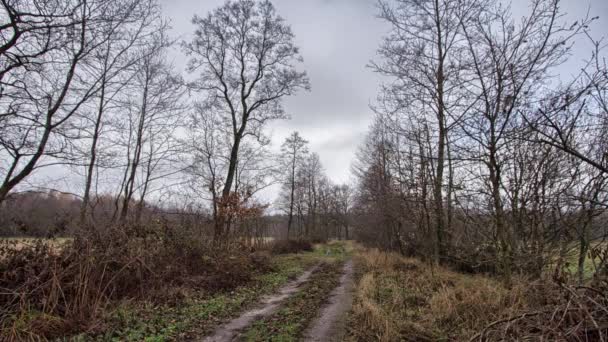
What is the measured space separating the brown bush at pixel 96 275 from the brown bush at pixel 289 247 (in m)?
10.6

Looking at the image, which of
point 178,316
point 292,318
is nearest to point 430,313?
point 292,318

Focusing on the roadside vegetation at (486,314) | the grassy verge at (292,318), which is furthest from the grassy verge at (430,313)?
the grassy verge at (292,318)

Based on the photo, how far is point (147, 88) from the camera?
16531 mm

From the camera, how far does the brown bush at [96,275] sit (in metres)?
5.23

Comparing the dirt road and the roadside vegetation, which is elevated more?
the roadside vegetation

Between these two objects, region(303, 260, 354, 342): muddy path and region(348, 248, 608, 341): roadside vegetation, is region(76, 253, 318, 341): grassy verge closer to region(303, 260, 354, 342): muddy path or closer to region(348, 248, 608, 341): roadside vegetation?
region(303, 260, 354, 342): muddy path

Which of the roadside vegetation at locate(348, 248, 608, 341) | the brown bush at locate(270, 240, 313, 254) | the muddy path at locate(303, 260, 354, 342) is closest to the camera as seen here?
the roadside vegetation at locate(348, 248, 608, 341)

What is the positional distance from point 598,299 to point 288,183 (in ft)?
104

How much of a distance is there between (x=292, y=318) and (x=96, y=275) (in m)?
4.11

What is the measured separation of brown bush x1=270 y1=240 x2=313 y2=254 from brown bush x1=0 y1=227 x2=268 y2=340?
10569 millimetres

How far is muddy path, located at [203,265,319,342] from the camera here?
521cm

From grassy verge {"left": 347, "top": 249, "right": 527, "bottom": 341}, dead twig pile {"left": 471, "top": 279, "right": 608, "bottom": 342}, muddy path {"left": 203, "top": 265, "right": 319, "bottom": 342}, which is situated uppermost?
dead twig pile {"left": 471, "top": 279, "right": 608, "bottom": 342}

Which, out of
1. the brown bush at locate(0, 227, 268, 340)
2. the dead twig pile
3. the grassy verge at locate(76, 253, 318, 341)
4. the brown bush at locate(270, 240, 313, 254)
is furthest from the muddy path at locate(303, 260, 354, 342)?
the brown bush at locate(270, 240, 313, 254)

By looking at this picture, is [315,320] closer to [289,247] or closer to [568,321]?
[568,321]
